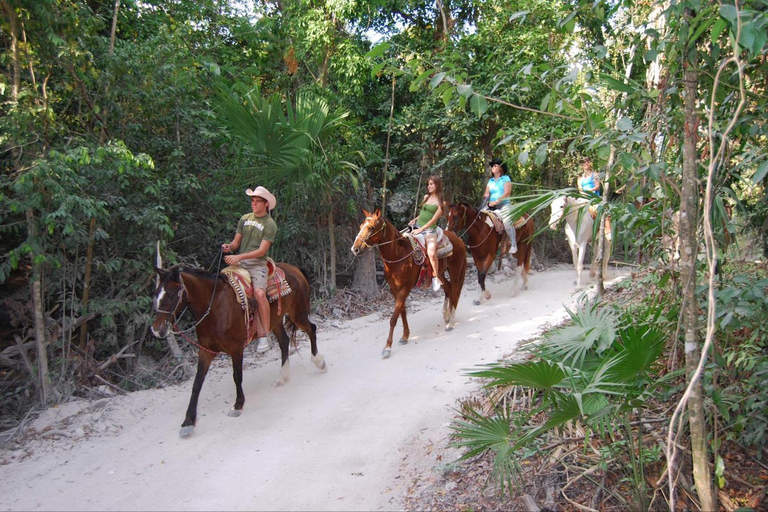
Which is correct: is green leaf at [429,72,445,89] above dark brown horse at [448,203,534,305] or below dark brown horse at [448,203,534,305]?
above

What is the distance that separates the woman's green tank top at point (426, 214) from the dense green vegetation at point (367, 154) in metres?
1.47

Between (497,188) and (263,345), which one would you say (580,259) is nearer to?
(497,188)

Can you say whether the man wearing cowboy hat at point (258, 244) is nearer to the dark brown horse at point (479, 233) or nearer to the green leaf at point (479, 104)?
the green leaf at point (479, 104)

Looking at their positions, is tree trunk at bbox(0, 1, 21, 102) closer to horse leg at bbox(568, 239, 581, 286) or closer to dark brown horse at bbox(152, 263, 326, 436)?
dark brown horse at bbox(152, 263, 326, 436)

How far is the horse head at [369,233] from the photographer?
757cm

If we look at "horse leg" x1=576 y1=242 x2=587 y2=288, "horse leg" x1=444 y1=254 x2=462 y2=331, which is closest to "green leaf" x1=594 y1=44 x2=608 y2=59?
"horse leg" x1=444 y1=254 x2=462 y2=331

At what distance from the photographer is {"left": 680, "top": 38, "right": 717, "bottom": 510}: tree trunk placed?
133 inches

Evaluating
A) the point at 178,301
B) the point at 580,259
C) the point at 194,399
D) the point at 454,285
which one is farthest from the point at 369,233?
the point at 580,259

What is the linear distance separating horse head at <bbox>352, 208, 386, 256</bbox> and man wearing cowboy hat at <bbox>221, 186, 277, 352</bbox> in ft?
4.43

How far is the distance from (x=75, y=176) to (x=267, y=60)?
22.8 ft

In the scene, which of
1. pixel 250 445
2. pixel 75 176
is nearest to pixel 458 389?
pixel 250 445

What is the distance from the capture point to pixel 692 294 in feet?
11.4

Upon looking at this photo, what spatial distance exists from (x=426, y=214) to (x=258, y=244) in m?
3.26

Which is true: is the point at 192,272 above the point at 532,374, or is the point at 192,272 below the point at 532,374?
above
